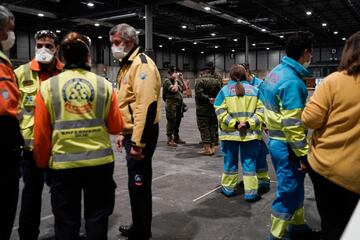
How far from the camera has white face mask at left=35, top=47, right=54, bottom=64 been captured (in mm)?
2736

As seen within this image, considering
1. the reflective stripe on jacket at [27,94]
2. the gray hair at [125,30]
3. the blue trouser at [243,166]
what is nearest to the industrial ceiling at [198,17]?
the blue trouser at [243,166]

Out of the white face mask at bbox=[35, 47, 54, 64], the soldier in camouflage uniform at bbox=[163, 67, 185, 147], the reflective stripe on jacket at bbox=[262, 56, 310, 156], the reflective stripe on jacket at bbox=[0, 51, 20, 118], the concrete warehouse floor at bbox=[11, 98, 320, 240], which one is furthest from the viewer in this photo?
the soldier in camouflage uniform at bbox=[163, 67, 185, 147]

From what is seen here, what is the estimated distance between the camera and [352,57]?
197cm

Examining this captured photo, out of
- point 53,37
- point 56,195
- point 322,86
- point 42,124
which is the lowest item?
point 56,195

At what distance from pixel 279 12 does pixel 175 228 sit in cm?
1870

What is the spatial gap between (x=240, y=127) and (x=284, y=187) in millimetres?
1357

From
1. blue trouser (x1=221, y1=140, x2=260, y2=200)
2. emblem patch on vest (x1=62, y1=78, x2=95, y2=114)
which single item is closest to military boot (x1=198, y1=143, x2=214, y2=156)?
blue trouser (x1=221, y1=140, x2=260, y2=200)

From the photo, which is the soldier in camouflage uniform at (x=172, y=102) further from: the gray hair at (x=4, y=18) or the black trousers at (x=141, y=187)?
the gray hair at (x=4, y=18)

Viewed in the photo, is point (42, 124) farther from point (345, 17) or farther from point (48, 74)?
point (345, 17)

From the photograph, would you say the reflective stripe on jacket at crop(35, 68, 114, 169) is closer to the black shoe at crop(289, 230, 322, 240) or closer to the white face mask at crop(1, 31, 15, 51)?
the white face mask at crop(1, 31, 15, 51)

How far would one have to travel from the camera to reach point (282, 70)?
9.18ft

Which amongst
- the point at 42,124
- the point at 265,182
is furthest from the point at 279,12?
the point at 42,124

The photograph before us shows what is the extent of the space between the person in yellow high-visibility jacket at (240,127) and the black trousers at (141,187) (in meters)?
1.58

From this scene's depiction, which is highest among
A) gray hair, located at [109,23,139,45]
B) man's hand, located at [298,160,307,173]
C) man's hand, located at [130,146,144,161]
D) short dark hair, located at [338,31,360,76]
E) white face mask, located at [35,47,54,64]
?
gray hair, located at [109,23,139,45]
